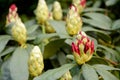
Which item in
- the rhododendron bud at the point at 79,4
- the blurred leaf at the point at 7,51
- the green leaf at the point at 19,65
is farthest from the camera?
the rhododendron bud at the point at 79,4

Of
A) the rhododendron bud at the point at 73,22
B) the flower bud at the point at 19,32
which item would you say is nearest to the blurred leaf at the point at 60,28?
the rhododendron bud at the point at 73,22

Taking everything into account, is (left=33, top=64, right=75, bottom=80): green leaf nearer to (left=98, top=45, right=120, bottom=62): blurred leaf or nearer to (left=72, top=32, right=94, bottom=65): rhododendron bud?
(left=72, top=32, right=94, bottom=65): rhododendron bud

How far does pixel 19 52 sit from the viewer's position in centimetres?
144

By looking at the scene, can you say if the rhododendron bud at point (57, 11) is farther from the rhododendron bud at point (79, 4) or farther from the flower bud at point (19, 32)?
the flower bud at point (19, 32)

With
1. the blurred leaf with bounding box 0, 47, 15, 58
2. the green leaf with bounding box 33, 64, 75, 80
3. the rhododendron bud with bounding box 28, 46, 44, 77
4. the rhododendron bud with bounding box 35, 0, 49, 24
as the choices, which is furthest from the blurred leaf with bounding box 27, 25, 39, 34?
the green leaf with bounding box 33, 64, 75, 80

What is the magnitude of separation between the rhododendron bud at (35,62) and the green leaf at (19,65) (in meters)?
0.03

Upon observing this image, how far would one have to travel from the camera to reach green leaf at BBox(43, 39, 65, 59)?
147 centimetres

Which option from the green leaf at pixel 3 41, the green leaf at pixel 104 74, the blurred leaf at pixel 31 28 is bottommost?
the green leaf at pixel 104 74

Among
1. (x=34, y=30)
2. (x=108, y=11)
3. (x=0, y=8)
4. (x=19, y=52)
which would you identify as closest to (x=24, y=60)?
(x=19, y=52)

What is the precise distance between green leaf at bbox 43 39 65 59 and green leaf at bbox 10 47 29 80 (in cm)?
10

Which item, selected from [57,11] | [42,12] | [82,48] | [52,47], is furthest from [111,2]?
[82,48]

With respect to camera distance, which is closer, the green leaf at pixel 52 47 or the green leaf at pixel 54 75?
the green leaf at pixel 54 75

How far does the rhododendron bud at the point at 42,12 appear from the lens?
1.67 meters

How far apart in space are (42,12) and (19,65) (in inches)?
16.3
